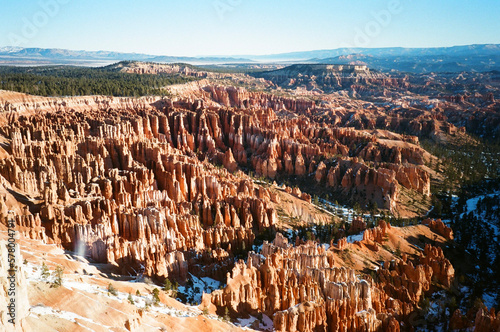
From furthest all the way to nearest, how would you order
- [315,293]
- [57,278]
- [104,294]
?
1. [315,293]
2. [104,294]
3. [57,278]

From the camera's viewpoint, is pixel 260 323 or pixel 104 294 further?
pixel 260 323

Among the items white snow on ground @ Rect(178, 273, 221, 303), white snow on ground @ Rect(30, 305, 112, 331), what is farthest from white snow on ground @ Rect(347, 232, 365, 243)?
white snow on ground @ Rect(30, 305, 112, 331)

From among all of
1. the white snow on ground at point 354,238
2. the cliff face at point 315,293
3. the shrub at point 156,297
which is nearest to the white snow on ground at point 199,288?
the cliff face at point 315,293

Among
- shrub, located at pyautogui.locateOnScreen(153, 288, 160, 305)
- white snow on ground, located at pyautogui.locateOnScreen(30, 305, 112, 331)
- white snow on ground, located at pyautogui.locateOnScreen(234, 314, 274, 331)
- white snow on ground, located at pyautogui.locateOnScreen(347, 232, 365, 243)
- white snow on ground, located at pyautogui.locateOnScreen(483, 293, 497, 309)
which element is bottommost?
white snow on ground, located at pyautogui.locateOnScreen(483, 293, 497, 309)

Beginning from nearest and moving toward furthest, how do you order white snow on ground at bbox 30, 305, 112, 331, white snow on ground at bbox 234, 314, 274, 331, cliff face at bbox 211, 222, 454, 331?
white snow on ground at bbox 30, 305, 112, 331 → white snow on ground at bbox 234, 314, 274, 331 → cliff face at bbox 211, 222, 454, 331

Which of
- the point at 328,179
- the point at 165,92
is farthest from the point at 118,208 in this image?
the point at 165,92

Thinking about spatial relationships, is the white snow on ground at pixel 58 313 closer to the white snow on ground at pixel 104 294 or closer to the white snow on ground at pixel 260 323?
the white snow on ground at pixel 104 294

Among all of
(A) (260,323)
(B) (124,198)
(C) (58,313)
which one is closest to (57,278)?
(C) (58,313)

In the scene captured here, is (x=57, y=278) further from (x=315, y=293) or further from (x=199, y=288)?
(x=315, y=293)

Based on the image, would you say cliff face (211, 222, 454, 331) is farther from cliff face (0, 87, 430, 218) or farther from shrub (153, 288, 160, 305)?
cliff face (0, 87, 430, 218)

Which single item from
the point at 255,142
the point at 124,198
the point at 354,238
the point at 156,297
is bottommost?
the point at 354,238

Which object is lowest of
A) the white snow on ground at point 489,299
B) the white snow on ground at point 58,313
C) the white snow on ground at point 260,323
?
the white snow on ground at point 489,299
